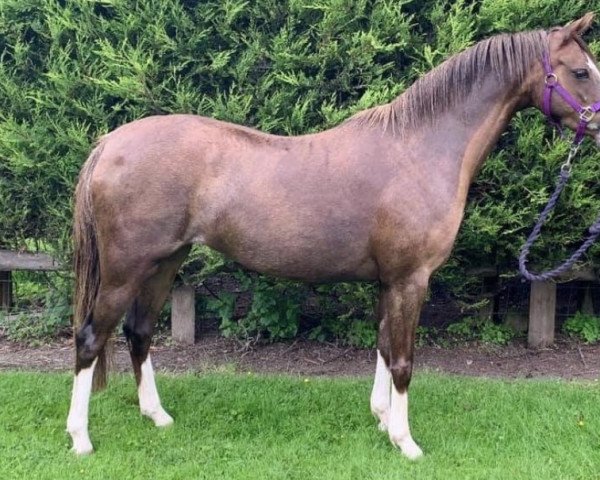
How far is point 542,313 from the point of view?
16.4 feet

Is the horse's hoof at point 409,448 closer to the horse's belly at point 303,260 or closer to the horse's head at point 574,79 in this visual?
the horse's belly at point 303,260

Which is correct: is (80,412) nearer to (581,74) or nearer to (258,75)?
A: (258,75)

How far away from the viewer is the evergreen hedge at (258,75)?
4113 mm

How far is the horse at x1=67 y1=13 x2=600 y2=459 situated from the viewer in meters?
3.05

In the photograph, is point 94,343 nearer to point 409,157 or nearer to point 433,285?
point 409,157

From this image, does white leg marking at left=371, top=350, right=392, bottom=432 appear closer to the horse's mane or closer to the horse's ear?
the horse's mane

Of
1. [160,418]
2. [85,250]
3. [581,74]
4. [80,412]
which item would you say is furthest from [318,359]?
[581,74]

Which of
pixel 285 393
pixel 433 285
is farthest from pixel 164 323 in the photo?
pixel 433 285

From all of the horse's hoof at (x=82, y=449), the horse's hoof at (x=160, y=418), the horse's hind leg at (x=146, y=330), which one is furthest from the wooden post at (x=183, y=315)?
the horse's hoof at (x=82, y=449)

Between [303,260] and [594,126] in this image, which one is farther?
[303,260]

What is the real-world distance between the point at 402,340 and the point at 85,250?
1.80m

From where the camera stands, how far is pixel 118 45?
4.29m

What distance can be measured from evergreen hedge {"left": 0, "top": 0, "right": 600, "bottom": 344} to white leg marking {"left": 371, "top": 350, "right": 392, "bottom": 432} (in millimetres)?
1105

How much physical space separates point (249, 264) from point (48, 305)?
271 centimetres
